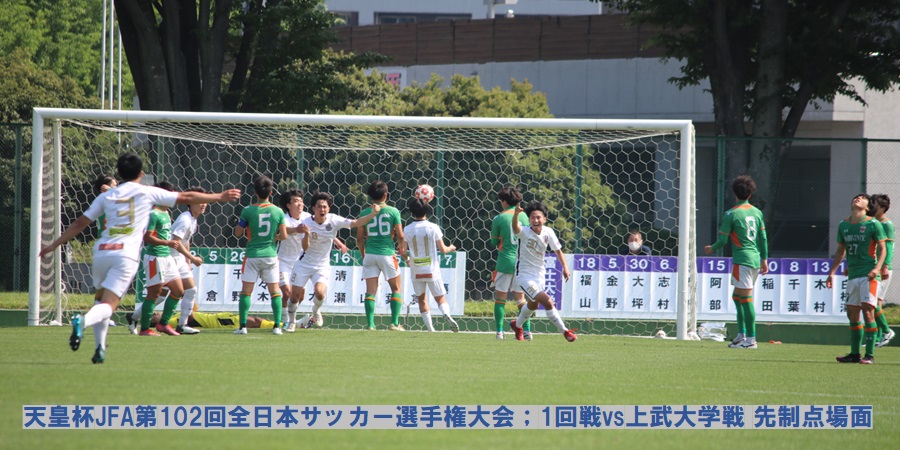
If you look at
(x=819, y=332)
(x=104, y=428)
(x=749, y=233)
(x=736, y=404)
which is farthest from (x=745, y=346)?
(x=104, y=428)

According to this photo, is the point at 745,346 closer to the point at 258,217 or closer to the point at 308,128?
the point at 258,217

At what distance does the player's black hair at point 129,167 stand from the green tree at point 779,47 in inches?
585

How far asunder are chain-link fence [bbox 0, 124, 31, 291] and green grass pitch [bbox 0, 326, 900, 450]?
4245mm

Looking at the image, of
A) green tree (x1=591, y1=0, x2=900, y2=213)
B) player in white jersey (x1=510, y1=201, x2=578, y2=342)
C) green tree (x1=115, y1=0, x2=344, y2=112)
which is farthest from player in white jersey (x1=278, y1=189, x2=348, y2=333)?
green tree (x1=591, y1=0, x2=900, y2=213)

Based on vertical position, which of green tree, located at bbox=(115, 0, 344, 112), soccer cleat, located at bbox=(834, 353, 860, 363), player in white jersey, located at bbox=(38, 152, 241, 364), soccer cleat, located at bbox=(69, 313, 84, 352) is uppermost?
green tree, located at bbox=(115, 0, 344, 112)

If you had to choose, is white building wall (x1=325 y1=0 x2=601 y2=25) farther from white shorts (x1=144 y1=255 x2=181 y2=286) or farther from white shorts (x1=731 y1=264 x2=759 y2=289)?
white shorts (x1=144 y1=255 x2=181 y2=286)

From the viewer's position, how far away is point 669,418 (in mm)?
7078

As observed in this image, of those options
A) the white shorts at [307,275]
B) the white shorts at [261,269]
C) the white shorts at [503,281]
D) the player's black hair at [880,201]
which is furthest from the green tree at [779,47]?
the white shorts at [261,269]

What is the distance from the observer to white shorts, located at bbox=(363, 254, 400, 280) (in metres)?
15.3

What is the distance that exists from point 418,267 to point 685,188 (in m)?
4.23

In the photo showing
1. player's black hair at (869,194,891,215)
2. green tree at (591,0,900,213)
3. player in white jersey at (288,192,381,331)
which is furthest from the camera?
green tree at (591,0,900,213)

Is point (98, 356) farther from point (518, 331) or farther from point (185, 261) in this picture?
point (518, 331)

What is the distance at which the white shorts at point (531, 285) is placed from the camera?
1307cm

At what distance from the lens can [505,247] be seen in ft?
47.3
